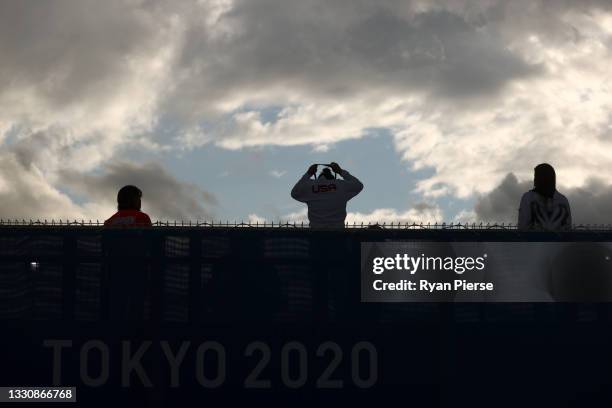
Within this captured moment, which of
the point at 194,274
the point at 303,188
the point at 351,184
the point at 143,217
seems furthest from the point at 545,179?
the point at 143,217

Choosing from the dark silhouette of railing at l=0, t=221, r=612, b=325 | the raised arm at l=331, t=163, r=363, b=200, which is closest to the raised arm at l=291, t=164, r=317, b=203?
the raised arm at l=331, t=163, r=363, b=200

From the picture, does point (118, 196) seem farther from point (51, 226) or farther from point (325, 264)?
point (325, 264)

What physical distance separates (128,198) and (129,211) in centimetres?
14

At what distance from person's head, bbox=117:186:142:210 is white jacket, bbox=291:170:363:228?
2.59 meters

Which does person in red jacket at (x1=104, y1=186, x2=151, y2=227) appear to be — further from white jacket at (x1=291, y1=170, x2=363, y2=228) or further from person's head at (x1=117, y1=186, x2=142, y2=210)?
white jacket at (x1=291, y1=170, x2=363, y2=228)

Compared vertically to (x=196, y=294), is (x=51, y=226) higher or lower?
higher

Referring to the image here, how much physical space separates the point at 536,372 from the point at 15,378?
540cm

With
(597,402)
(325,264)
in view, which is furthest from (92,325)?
(597,402)

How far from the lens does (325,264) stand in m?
10.0

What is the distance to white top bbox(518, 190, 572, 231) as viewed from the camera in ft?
34.6

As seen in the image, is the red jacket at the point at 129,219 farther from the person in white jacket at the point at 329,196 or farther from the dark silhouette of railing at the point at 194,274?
the person in white jacket at the point at 329,196

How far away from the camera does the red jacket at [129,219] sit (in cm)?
1016

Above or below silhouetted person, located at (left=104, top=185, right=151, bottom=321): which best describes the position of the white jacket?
above

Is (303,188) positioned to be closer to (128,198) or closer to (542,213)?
(128,198)
